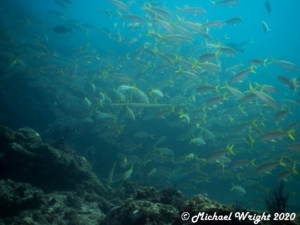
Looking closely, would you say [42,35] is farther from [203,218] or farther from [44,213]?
[203,218]

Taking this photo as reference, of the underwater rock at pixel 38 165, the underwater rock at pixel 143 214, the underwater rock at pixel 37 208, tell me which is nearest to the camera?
the underwater rock at pixel 143 214

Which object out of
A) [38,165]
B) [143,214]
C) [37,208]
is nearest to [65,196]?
[37,208]

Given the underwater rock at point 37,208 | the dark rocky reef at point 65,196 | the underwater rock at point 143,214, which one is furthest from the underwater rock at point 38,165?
the underwater rock at point 143,214

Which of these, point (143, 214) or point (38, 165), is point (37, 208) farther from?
point (143, 214)

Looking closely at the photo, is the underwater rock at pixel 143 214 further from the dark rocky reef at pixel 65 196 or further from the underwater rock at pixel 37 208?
the underwater rock at pixel 37 208

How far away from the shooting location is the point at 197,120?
10555 millimetres

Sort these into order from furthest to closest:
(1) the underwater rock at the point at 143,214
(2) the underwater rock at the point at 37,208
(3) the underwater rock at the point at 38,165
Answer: (3) the underwater rock at the point at 38,165 < (2) the underwater rock at the point at 37,208 < (1) the underwater rock at the point at 143,214

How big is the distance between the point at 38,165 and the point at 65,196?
132 cm

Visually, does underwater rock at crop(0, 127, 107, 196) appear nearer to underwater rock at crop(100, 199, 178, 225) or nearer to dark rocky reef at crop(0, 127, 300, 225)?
dark rocky reef at crop(0, 127, 300, 225)

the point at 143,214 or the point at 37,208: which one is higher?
the point at 143,214

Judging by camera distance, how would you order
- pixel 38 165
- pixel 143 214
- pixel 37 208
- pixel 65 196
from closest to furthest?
pixel 143 214
pixel 37 208
pixel 65 196
pixel 38 165

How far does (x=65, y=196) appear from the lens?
5727 mm

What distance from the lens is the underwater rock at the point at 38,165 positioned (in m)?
6.05

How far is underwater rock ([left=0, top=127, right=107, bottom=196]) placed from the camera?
6.05 m
